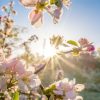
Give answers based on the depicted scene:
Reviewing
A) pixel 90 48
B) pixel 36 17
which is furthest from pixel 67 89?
pixel 36 17

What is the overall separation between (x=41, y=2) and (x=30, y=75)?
30 centimetres

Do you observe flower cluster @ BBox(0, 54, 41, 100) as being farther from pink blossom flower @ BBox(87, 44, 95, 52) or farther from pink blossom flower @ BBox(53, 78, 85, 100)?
pink blossom flower @ BBox(87, 44, 95, 52)

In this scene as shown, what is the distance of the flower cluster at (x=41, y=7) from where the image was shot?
4.63ft

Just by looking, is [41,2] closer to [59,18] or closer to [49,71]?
[59,18]

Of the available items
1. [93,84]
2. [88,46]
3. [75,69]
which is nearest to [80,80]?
[93,84]

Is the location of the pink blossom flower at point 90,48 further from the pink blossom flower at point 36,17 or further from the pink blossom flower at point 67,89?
the pink blossom flower at point 36,17

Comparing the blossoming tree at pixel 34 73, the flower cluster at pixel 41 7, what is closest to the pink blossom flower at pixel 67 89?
the blossoming tree at pixel 34 73

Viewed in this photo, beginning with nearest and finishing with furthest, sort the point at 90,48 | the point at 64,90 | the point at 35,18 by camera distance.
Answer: the point at 35,18 → the point at 64,90 → the point at 90,48

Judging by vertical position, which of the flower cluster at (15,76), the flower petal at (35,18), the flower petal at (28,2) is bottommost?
the flower cluster at (15,76)

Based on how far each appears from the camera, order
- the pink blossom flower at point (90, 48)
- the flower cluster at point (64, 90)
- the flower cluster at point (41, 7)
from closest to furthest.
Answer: the flower cluster at point (41, 7) → the flower cluster at point (64, 90) → the pink blossom flower at point (90, 48)

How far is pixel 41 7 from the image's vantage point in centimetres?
148

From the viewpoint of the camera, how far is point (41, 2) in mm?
1472

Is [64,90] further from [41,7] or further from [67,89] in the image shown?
[41,7]

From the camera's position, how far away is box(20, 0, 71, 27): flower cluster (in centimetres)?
141
